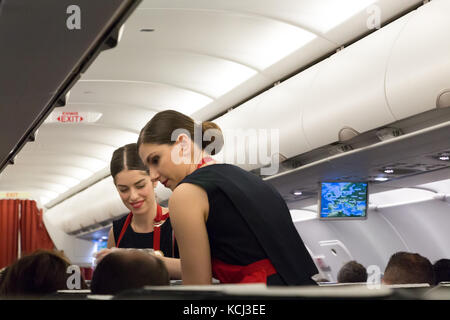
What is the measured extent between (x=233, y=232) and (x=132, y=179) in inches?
63.7

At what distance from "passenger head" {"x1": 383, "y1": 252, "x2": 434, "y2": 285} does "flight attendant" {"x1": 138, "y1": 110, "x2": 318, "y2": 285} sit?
6.93ft

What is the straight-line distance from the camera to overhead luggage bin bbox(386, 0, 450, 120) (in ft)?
15.9

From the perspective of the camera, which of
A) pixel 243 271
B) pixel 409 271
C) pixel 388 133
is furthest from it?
pixel 388 133

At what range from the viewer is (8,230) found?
12.7 meters

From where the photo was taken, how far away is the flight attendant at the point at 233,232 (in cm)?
181

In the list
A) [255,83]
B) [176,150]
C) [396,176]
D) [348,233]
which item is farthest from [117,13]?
[348,233]

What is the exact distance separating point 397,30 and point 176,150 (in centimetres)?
398

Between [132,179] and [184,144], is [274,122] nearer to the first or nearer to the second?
[132,179]

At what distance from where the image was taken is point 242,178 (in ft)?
6.37

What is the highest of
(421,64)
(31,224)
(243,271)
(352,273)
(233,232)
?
(421,64)

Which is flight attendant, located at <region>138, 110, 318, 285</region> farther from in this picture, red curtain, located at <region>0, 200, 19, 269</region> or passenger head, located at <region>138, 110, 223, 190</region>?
red curtain, located at <region>0, 200, 19, 269</region>

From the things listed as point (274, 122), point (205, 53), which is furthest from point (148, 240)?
point (205, 53)

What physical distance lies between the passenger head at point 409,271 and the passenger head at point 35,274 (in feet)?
8.42

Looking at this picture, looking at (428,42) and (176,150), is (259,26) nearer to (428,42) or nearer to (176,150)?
(428,42)
